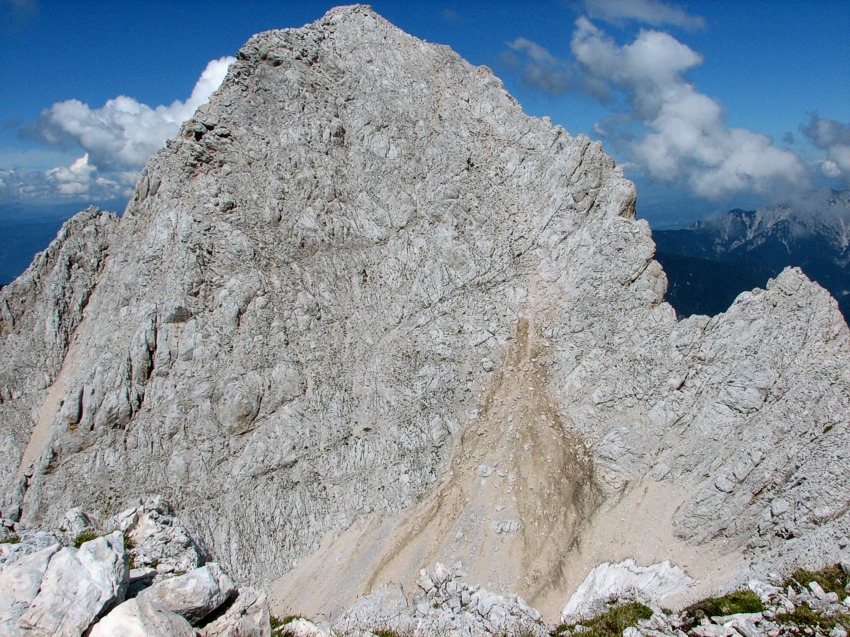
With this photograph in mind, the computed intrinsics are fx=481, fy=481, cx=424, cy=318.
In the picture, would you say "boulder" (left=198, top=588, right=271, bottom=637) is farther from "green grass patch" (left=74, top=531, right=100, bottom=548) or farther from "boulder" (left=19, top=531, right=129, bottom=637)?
"green grass patch" (left=74, top=531, right=100, bottom=548)

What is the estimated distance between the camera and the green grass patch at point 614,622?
16.1m

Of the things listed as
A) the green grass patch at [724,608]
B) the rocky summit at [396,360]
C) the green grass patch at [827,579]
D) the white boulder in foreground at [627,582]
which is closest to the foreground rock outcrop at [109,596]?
the green grass patch at [724,608]

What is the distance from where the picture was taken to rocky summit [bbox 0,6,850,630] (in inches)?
1291

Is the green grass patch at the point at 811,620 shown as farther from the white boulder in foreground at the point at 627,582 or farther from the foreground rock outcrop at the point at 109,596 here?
the foreground rock outcrop at the point at 109,596

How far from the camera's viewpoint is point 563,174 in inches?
1722

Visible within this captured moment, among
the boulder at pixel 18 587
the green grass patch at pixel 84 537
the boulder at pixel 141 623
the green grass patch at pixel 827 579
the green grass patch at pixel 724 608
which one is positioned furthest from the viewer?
the green grass patch at pixel 827 579

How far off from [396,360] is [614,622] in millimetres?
28894

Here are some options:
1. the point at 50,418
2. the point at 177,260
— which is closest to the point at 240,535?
the point at 50,418

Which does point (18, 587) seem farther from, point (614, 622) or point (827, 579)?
point (827, 579)

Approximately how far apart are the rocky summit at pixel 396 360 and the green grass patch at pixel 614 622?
13384 mm

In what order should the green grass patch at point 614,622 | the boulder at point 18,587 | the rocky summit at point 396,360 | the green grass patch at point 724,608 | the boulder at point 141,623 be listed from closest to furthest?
the boulder at point 18,587 → the boulder at point 141,623 → the green grass patch at point 724,608 → the green grass patch at point 614,622 → the rocky summit at point 396,360

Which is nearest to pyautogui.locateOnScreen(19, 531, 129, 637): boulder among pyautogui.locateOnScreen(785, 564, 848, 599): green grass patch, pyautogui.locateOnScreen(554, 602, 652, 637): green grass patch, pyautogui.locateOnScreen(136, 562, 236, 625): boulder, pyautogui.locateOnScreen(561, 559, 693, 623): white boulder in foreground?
pyautogui.locateOnScreen(136, 562, 236, 625): boulder

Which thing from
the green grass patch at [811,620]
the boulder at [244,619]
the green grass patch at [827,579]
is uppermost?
the green grass patch at [827,579]

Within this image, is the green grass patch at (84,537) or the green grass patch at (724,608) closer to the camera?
the green grass patch at (84,537)
